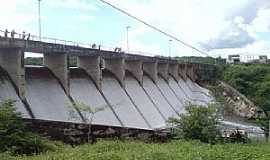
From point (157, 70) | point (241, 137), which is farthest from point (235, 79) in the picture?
point (241, 137)

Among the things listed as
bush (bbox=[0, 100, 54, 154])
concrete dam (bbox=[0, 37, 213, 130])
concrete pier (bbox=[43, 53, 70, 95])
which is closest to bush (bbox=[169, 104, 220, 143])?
concrete dam (bbox=[0, 37, 213, 130])

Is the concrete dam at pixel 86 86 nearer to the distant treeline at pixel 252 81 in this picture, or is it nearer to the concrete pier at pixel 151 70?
the concrete pier at pixel 151 70

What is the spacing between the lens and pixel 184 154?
1880cm

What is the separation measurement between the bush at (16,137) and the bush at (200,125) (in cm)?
930

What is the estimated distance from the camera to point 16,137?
23719mm

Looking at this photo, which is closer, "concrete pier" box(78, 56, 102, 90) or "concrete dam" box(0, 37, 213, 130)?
"concrete dam" box(0, 37, 213, 130)

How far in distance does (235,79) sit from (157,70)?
2367cm

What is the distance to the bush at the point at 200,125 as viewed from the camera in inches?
1153

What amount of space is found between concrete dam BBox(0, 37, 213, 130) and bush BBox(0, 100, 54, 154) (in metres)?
4.10

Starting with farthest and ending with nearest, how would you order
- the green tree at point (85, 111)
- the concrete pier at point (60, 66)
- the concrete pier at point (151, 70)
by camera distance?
the concrete pier at point (151, 70), the concrete pier at point (60, 66), the green tree at point (85, 111)

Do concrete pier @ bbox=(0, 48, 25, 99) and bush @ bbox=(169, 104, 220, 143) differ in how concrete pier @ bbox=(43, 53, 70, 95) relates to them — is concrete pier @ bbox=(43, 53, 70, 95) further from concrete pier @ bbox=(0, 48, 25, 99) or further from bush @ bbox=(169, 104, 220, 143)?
bush @ bbox=(169, 104, 220, 143)

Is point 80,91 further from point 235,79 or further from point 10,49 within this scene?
point 235,79

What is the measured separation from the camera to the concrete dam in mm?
31547

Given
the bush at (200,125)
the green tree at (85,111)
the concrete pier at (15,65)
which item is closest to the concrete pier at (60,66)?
the green tree at (85,111)
